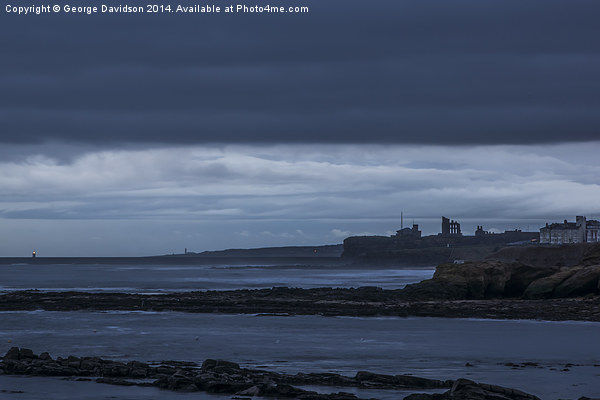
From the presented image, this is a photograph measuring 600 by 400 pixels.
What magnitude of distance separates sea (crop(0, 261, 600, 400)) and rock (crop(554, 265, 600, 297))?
1530cm

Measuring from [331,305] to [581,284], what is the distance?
16848mm

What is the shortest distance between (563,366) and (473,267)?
3761cm

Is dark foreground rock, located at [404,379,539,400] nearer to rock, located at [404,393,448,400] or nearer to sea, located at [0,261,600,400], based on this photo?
rock, located at [404,393,448,400]

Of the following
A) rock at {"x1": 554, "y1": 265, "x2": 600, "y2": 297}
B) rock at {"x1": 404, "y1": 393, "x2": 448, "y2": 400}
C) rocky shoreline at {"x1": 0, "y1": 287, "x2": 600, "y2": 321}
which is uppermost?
rock at {"x1": 554, "y1": 265, "x2": 600, "y2": 297}

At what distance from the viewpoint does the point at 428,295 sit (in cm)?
6294

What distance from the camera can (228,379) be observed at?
79.6 feet

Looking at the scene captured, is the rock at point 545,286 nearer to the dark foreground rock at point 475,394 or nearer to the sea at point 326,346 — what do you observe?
the sea at point 326,346

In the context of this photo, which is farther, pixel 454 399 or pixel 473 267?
pixel 473 267

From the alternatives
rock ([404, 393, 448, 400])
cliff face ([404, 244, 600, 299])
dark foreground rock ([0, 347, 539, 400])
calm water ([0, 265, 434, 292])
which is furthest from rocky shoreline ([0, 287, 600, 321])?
rock ([404, 393, 448, 400])

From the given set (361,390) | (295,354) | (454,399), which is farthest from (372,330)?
(454,399)

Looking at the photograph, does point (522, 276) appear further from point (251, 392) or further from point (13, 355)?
point (251, 392)

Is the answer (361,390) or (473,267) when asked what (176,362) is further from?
(473,267)

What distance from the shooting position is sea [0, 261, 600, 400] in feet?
80.3

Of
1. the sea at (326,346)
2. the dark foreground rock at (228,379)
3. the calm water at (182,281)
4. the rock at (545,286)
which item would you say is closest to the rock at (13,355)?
the dark foreground rock at (228,379)
